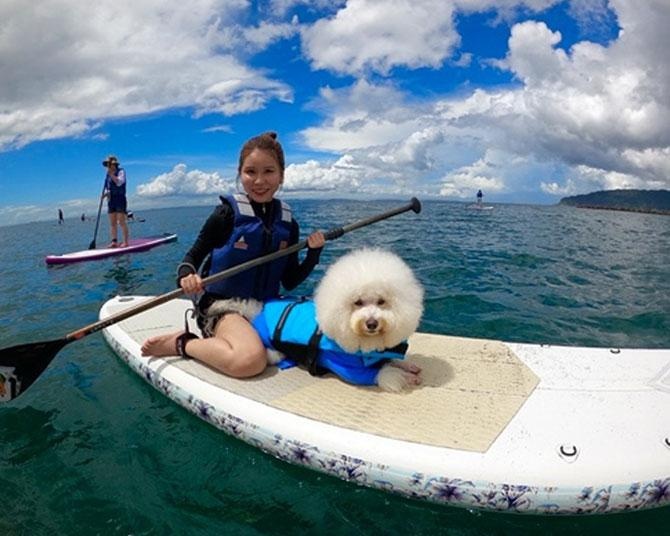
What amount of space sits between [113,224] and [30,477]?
12.9 m

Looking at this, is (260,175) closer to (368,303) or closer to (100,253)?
(368,303)

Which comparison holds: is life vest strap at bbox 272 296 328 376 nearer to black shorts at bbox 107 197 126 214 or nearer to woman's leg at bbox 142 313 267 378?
woman's leg at bbox 142 313 267 378

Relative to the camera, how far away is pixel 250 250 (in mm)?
4316

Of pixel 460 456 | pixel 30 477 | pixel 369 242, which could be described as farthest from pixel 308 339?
pixel 369 242

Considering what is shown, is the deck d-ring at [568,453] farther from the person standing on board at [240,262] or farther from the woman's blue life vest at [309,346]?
the person standing on board at [240,262]

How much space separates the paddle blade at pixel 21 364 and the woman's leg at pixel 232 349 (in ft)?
4.22

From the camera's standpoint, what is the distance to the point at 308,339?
3.90m

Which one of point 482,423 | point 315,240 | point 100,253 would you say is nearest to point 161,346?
point 315,240

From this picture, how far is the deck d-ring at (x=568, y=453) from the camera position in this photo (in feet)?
8.85

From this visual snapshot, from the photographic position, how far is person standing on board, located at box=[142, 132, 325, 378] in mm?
4000

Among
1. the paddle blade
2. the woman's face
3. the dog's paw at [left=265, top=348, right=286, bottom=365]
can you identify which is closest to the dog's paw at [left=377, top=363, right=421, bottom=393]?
the dog's paw at [left=265, top=348, right=286, bottom=365]

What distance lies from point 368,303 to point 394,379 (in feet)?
2.44

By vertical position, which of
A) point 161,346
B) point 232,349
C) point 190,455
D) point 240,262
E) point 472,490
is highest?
point 240,262

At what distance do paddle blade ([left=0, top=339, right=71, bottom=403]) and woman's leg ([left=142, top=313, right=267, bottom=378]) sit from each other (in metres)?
1.29
